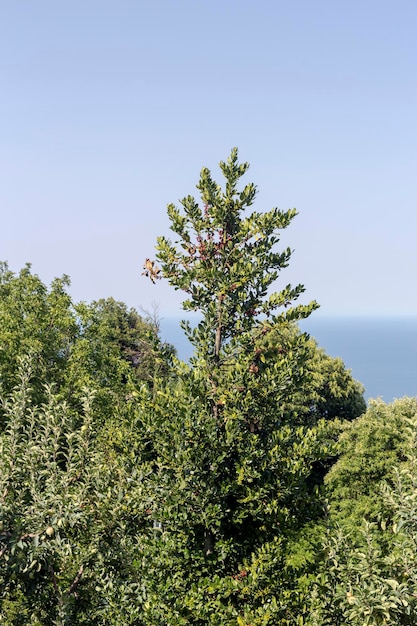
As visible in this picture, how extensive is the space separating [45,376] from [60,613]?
878 inches

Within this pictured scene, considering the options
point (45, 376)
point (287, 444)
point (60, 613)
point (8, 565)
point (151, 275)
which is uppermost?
point (45, 376)

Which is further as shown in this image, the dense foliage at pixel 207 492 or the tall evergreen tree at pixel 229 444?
the tall evergreen tree at pixel 229 444

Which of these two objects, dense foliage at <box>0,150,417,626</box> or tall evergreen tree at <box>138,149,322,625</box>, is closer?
dense foliage at <box>0,150,417,626</box>

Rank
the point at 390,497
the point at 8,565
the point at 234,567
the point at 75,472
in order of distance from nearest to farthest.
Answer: the point at 8,565 → the point at 390,497 → the point at 75,472 → the point at 234,567

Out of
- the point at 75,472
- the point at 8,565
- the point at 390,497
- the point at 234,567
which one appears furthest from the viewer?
the point at 234,567

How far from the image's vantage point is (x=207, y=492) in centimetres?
727

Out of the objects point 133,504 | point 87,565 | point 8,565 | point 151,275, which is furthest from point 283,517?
point 151,275

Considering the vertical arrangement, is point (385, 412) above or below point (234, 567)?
above

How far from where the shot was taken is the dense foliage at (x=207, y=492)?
6.34m

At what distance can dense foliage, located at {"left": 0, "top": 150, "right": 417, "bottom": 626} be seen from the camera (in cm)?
634

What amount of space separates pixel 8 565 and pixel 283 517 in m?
4.09

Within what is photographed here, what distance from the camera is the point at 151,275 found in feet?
29.3

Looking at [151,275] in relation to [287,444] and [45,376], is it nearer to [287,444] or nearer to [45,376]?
[287,444]

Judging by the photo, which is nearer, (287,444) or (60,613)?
(60,613)
